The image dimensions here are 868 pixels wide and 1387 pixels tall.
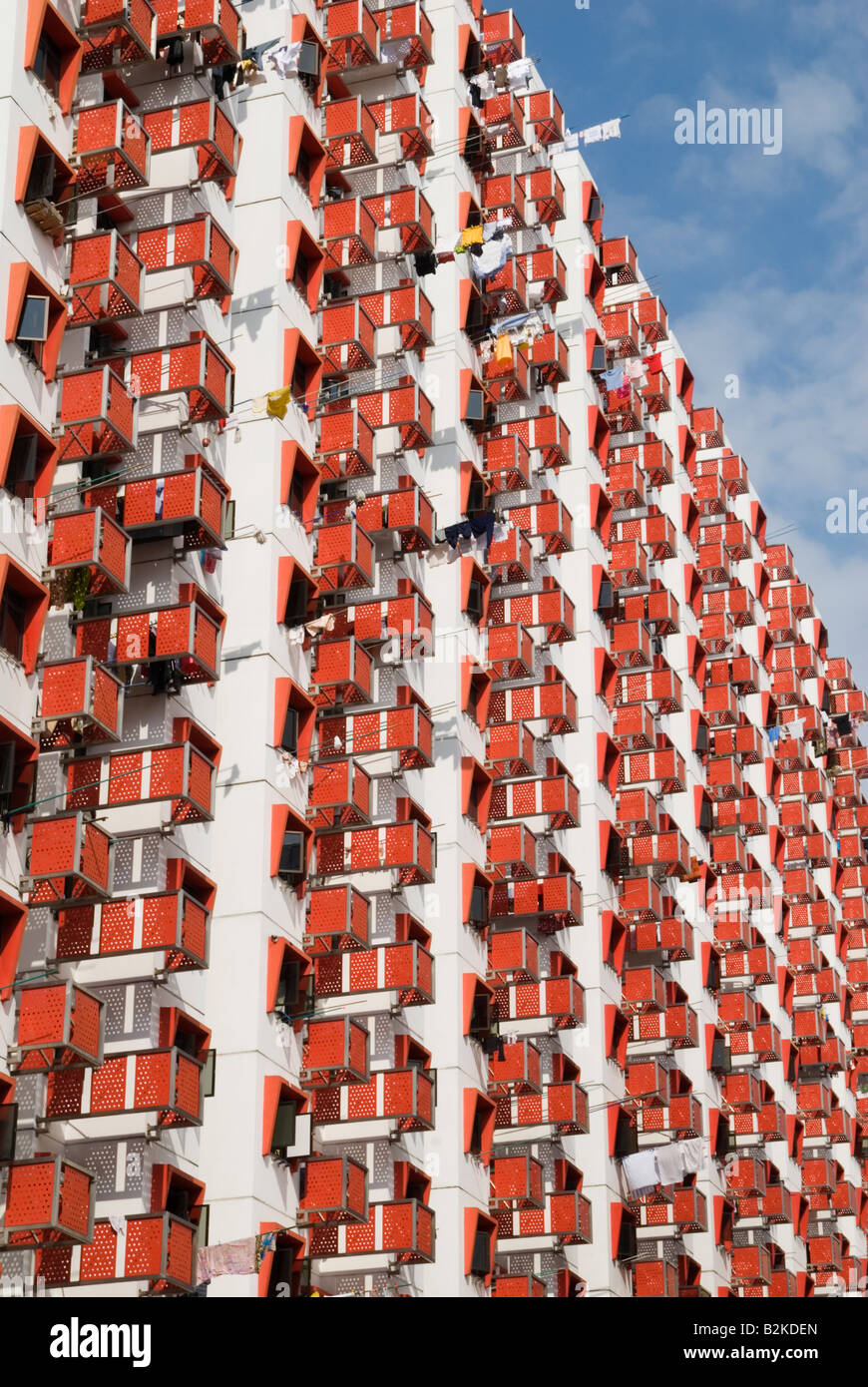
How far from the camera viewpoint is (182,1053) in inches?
1719

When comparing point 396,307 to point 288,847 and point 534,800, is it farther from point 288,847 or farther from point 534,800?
point 288,847

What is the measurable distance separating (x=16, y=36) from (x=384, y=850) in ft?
69.4

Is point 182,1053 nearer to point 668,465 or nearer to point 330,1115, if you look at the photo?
point 330,1115

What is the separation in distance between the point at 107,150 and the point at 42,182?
86.8 inches

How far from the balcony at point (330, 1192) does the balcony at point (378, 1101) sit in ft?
7.66

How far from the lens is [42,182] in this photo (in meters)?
44.3

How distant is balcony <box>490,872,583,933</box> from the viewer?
6488cm

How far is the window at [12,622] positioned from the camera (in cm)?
4125

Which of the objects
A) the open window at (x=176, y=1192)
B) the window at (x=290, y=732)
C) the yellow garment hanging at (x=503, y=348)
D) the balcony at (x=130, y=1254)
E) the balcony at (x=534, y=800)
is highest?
the yellow garment hanging at (x=503, y=348)

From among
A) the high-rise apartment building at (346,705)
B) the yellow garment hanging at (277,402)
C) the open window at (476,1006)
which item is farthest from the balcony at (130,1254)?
the yellow garment hanging at (277,402)

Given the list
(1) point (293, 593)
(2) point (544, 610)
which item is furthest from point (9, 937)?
(2) point (544, 610)

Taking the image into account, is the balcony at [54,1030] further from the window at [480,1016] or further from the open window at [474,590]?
the open window at [474,590]

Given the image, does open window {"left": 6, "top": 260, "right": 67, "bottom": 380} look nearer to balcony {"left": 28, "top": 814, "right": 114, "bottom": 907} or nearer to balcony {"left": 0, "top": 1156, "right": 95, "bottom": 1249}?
balcony {"left": 28, "top": 814, "right": 114, "bottom": 907}
